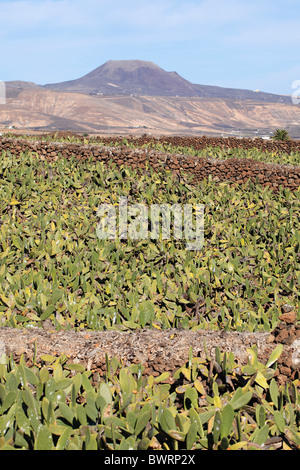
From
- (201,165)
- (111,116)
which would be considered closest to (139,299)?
(201,165)

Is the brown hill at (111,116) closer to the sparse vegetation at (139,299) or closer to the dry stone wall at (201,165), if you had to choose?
the dry stone wall at (201,165)

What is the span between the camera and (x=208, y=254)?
6234mm

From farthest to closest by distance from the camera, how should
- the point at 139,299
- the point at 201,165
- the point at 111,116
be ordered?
the point at 111,116 < the point at 201,165 < the point at 139,299

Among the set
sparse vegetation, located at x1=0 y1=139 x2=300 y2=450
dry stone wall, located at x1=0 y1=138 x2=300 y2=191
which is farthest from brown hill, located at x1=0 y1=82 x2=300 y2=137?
sparse vegetation, located at x1=0 y1=139 x2=300 y2=450

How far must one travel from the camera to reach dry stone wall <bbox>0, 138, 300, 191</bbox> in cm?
975

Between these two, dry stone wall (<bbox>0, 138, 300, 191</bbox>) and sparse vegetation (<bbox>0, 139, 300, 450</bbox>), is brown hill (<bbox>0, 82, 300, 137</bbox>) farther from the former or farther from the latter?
sparse vegetation (<bbox>0, 139, 300, 450</bbox>)

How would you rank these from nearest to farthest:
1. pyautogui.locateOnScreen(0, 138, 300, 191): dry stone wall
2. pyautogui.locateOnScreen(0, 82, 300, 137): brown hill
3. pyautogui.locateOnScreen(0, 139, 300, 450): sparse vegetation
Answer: pyautogui.locateOnScreen(0, 139, 300, 450): sparse vegetation < pyautogui.locateOnScreen(0, 138, 300, 191): dry stone wall < pyautogui.locateOnScreen(0, 82, 300, 137): brown hill

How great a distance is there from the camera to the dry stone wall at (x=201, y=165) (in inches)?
384

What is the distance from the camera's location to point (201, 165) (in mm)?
10367

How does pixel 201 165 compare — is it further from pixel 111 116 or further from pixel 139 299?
pixel 111 116

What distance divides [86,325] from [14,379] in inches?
73.8

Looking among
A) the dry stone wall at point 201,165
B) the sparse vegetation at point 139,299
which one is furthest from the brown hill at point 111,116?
the sparse vegetation at point 139,299
